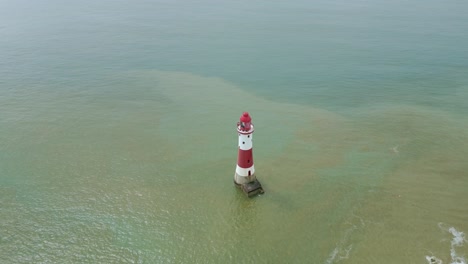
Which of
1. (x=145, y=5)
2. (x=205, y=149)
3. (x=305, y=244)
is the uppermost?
(x=145, y=5)

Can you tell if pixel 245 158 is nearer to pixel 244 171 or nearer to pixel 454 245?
pixel 244 171

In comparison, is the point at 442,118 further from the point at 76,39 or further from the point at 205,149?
the point at 76,39

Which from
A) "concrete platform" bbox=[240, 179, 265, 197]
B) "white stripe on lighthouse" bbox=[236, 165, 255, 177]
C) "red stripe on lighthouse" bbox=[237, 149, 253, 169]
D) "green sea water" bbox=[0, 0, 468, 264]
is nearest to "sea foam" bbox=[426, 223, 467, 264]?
"green sea water" bbox=[0, 0, 468, 264]

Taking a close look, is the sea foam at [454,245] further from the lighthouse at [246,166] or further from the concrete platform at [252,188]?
the lighthouse at [246,166]

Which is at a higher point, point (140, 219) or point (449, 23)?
point (449, 23)

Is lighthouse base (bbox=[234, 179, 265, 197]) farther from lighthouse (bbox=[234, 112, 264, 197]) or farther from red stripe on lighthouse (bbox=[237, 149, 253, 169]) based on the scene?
red stripe on lighthouse (bbox=[237, 149, 253, 169])

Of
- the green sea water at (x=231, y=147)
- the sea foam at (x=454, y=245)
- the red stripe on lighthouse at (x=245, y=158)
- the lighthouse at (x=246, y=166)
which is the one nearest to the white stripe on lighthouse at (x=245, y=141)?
the lighthouse at (x=246, y=166)

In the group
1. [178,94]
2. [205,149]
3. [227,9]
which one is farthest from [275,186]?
[227,9]
